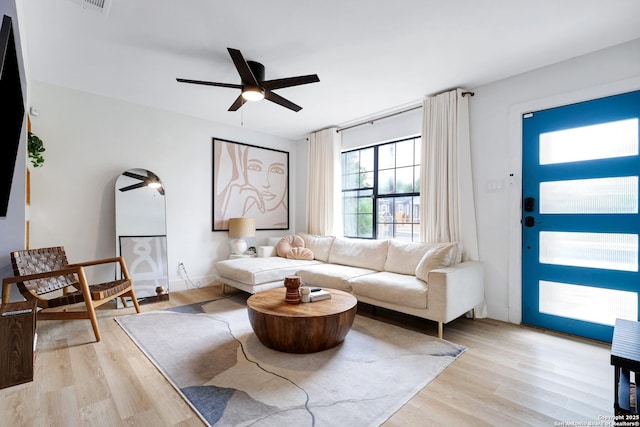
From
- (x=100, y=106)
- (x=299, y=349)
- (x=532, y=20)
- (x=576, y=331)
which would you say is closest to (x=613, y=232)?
(x=576, y=331)

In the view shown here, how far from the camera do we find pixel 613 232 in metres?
2.52

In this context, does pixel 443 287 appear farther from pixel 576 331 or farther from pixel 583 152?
pixel 583 152

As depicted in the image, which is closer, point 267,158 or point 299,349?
point 299,349

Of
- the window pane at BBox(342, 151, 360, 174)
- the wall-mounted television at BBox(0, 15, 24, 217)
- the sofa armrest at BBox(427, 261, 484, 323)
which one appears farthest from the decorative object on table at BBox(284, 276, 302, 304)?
the window pane at BBox(342, 151, 360, 174)

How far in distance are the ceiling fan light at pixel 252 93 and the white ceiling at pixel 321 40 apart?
0.35 m

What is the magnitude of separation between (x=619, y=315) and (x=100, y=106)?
5860 millimetres

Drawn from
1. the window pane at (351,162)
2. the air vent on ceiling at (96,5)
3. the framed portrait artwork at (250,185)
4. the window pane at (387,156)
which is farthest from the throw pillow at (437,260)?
the air vent on ceiling at (96,5)

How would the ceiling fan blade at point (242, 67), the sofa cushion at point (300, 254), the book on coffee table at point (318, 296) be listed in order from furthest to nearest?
the sofa cushion at point (300, 254)
the book on coffee table at point (318, 296)
the ceiling fan blade at point (242, 67)

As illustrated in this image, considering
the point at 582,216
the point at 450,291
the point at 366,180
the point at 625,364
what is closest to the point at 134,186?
the point at 366,180

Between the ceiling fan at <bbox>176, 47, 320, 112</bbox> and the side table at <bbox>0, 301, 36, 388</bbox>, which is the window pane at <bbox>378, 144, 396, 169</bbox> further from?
the side table at <bbox>0, 301, 36, 388</bbox>

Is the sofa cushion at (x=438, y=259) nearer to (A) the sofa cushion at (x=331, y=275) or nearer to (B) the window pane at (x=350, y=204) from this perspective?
(A) the sofa cushion at (x=331, y=275)

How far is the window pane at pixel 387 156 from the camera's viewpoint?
14.2ft

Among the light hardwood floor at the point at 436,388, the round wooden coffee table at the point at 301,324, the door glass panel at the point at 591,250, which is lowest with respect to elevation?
the light hardwood floor at the point at 436,388

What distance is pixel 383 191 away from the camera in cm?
443
